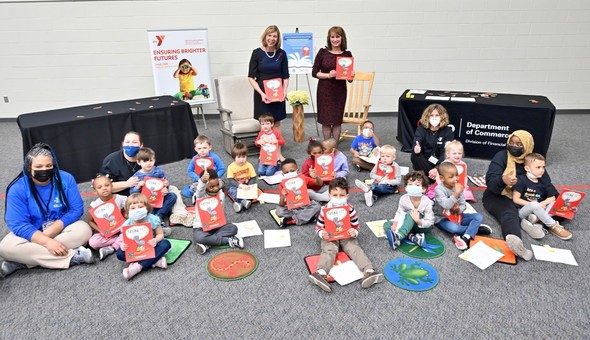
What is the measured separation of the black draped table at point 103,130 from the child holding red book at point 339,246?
2.80 metres

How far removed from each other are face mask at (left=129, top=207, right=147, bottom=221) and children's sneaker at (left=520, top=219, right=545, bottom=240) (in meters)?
3.07

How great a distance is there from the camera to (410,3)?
6781 millimetres

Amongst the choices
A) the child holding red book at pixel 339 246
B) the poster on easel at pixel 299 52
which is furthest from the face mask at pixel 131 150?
the poster on easel at pixel 299 52

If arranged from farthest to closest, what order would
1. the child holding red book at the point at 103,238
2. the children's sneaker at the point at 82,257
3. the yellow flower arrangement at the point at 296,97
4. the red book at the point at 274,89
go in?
the yellow flower arrangement at the point at 296,97
the red book at the point at 274,89
the child holding red book at the point at 103,238
the children's sneaker at the point at 82,257

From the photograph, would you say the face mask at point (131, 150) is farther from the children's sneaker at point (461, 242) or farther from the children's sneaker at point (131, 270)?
the children's sneaker at point (461, 242)

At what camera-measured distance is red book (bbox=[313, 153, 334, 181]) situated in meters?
4.26

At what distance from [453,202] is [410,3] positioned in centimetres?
434

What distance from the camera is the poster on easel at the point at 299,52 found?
21.3ft

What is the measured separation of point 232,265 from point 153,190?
1.08 m

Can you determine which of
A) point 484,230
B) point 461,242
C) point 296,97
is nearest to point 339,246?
point 461,242

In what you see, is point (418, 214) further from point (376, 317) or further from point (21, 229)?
point (21, 229)

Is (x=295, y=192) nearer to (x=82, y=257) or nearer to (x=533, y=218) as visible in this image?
(x=82, y=257)

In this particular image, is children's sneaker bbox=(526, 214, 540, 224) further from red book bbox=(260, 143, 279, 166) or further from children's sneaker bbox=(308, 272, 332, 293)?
red book bbox=(260, 143, 279, 166)

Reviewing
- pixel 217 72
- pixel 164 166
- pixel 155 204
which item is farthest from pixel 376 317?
pixel 217 72
